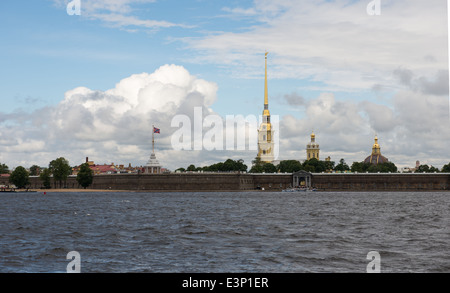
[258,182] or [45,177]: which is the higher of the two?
[45,177]

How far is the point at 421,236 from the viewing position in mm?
31859

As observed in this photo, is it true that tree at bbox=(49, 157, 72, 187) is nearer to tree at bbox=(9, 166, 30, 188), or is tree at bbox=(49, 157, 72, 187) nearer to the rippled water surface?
tree at bbox=(9, 166, 30, 188)

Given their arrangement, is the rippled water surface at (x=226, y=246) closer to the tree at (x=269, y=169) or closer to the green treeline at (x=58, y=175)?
the green treeline at (x=58, y=175)

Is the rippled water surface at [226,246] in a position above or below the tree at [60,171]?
below

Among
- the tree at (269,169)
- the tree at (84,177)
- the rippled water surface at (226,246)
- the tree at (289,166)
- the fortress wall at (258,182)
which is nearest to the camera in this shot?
the rippled water surface at (226,246)

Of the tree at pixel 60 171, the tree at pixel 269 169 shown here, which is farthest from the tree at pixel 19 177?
the tree at pixel 269 169

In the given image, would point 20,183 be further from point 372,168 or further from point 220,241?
point 220,241

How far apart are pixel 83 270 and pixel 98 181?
478 ft

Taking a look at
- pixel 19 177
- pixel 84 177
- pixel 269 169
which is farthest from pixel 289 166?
pixel 19 177

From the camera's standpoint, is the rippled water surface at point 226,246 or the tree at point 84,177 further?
the tree at point 84,177

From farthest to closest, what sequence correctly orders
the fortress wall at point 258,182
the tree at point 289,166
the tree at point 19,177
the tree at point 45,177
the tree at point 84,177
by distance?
the tree at point 289,166
the tree at point 19,177
the tree at point 45,177
the tree at point 84,177
the fortress wall at point 258,182

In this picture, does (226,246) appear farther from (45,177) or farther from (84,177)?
(45,177)

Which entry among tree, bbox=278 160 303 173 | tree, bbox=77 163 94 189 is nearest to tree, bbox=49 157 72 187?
tree, bbox=77 163 94 189

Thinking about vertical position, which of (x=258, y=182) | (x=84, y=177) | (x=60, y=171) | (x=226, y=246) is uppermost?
(x=60, y=171)
